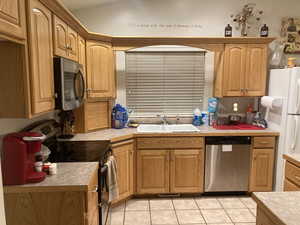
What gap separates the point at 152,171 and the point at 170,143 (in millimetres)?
443

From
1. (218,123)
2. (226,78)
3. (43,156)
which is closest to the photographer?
(43,156)

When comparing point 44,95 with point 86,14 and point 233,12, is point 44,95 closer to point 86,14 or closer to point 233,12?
point 86,14

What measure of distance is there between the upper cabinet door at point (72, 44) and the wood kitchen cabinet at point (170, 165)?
1.30 m

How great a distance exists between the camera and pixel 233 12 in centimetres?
345

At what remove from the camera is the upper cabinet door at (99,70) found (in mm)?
2857

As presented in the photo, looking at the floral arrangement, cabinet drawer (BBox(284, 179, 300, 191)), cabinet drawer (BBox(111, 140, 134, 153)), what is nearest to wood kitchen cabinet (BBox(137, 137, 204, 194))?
cabinet drawer (BBox(111, 140, 134, 153))

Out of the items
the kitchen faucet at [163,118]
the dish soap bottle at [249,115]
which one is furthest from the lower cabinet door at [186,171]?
the dish soap bottle at [249,115]

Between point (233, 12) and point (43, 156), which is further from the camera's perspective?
point (233, 12)

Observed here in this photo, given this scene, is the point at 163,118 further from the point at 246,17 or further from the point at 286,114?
the point at 246,17

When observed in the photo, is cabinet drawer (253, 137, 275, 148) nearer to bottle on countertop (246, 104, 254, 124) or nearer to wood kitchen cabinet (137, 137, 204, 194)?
bottle on countertop (246, 104, 254, 124)

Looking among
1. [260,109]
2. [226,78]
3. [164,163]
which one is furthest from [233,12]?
[164,163]

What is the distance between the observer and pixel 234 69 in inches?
127

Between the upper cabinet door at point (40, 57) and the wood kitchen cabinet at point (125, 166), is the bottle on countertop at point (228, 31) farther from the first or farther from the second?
the upper cabinet door at point (40, 57)

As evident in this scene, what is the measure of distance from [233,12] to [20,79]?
3192 mm
